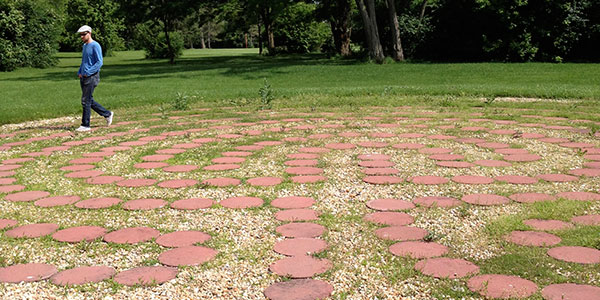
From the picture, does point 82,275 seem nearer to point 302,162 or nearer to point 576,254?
point 576,254

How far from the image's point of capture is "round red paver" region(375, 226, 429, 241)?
2.83m

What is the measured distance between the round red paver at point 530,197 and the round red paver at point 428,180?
569 millimetres

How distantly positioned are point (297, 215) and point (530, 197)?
61.6 inches

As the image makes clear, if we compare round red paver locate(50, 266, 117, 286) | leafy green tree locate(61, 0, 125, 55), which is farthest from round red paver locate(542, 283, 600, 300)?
leafy green tree locate(61, 0, 125, 55)

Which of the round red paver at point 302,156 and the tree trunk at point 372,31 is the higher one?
the tree trunk at point 372,31

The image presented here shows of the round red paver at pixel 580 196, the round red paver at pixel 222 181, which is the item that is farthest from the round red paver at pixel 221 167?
the round red paver at pixel 580 196

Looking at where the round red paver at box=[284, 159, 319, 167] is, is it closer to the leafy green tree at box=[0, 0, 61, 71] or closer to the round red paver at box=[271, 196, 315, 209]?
the round red paver at box=[271, 196, 315, 209]

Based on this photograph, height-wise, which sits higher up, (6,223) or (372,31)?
(372,31)

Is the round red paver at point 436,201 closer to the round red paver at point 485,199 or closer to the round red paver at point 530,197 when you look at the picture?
the round red paver at point 485,199

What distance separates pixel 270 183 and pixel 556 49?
18.6 m

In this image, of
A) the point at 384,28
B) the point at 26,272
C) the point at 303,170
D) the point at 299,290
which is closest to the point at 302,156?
the point at 303,170

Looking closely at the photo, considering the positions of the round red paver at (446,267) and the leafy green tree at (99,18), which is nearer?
the round red paver at (446,267)

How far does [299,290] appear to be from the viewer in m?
2.24

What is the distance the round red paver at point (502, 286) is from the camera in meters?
2.14
